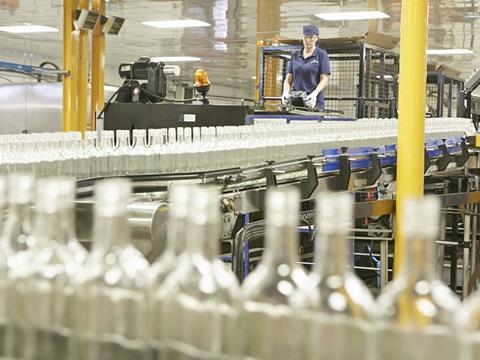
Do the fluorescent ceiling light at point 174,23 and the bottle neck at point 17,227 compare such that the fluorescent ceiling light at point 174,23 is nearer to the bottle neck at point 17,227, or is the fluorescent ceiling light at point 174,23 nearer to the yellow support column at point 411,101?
the yellow support column at point 411,101

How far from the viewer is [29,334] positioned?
2.36 ft

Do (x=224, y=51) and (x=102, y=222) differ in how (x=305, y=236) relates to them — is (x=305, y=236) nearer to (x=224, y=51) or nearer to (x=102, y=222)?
(x=102, y=222)

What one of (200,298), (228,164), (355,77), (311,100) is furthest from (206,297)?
(355,77)

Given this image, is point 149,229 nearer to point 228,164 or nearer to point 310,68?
point 228,164

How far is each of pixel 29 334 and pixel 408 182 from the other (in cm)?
217

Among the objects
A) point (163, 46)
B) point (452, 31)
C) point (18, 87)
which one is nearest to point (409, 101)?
point (18, 87)

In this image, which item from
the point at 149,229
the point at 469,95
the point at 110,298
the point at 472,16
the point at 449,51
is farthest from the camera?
the point at 449,51

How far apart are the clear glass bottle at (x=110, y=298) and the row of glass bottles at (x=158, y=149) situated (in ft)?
3.72

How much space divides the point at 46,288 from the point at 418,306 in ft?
1.11

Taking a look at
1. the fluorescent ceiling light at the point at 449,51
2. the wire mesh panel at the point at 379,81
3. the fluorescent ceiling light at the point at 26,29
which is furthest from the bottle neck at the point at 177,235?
the fluorescent ceiling light at the point at 449,51

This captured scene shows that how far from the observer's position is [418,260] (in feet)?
2.06

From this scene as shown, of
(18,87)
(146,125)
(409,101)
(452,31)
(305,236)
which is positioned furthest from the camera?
(452,31)

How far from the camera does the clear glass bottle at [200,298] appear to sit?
2.17ft

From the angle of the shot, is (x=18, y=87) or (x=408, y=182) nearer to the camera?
(x=408, y=182)
